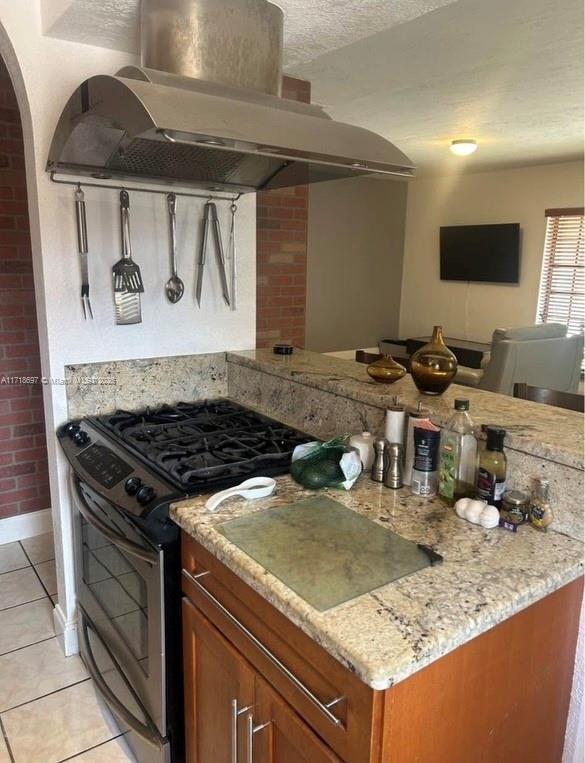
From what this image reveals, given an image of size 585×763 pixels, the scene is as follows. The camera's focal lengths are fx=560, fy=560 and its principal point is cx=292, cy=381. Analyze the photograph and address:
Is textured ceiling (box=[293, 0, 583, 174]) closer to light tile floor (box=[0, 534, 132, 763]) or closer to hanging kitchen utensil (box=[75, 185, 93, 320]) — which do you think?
hanging kitchen utensil (box=[75, 185, 93, 320])

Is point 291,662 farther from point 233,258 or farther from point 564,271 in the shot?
point 564,271

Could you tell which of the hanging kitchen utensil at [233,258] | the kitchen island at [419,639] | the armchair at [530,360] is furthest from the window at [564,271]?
the kitchen island at [419,639]

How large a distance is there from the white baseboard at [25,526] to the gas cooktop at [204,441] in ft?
4.38

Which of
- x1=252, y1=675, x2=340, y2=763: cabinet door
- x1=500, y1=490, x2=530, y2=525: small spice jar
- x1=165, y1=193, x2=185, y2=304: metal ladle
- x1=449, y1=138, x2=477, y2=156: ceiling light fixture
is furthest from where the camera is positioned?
x1=449, y1=138, x2=477, y2=156: ceiling light fixture

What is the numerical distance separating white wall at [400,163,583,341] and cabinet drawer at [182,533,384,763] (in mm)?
5461

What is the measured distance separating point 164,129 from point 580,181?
5.50 meters

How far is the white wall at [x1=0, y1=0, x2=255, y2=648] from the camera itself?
5.62ft

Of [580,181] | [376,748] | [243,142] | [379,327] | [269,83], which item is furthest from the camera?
[379,327]

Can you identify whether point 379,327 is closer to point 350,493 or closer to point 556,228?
point 556,228

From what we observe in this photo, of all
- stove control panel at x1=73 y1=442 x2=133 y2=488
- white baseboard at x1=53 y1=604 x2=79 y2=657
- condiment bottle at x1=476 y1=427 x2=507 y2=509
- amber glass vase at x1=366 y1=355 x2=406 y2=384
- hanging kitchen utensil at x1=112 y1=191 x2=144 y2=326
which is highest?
hanging kitchen utensil at x1=112 y1=191 x2=144 y2=326

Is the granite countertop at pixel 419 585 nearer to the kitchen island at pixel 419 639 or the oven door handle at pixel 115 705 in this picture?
the kitchen island at pixel 419 639

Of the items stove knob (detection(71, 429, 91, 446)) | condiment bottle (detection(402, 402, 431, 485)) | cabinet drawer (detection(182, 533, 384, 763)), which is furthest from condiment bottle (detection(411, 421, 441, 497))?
stove knob (detection(71, 429, 91, 446))

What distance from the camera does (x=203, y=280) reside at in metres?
2.19

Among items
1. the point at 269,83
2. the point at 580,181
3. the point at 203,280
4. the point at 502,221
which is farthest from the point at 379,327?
the point at 269,83
